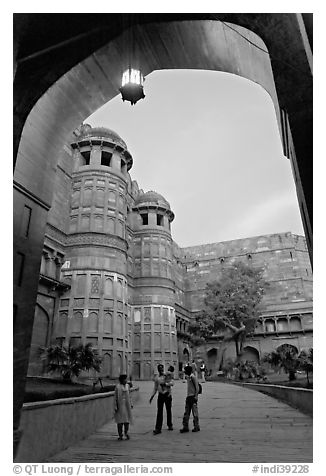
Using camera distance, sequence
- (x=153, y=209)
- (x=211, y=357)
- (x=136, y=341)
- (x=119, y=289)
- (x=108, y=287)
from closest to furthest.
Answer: (x=108, y=287), (x=119, y=289), (x=136, y=341), (x=153, y=209), (x=211, y=357)

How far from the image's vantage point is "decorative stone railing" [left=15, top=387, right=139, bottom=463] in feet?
15.2

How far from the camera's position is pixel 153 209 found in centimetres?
3444

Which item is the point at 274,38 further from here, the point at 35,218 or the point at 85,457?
the point at 85,457

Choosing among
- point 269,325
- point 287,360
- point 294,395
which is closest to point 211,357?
point 269,325

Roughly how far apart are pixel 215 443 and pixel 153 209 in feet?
96.7

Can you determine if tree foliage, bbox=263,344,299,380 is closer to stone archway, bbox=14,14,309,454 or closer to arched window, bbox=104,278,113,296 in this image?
arched window, bbox=104,278,113,296

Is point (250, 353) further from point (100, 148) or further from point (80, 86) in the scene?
point (80, 86)

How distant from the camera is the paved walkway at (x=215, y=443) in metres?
4.52

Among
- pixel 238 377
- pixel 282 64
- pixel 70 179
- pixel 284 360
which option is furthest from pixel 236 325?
pixel 282 64

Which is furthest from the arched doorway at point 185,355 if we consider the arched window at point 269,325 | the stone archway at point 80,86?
the stone archway at point 80,86

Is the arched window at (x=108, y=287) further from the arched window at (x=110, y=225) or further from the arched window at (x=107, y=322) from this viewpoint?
the arched window at (x=110, y=225)

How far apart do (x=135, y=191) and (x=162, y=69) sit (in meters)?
30.1

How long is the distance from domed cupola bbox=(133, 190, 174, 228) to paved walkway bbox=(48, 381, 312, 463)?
25.7 metres

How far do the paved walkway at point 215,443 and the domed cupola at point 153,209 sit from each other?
2571 cm
